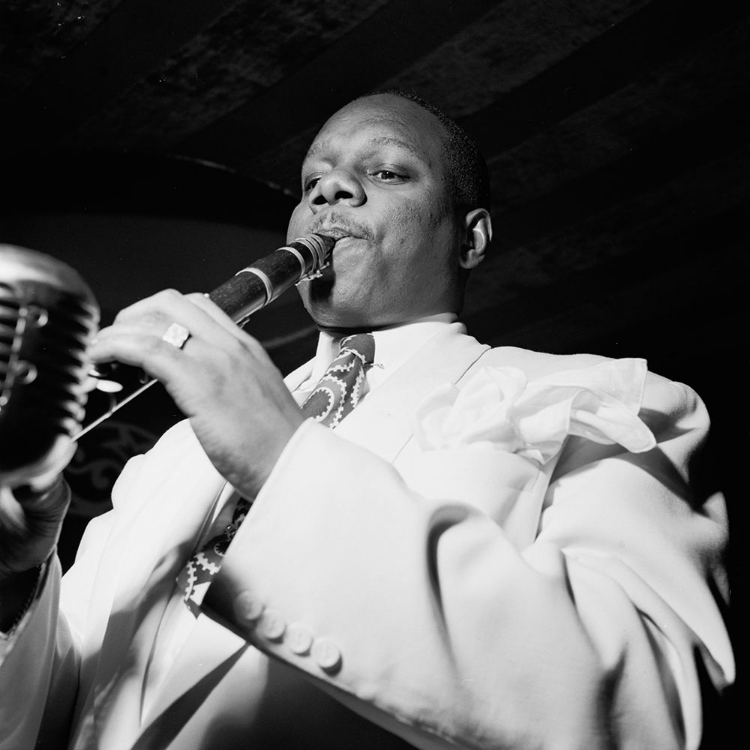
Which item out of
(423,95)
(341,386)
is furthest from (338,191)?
(423,95)

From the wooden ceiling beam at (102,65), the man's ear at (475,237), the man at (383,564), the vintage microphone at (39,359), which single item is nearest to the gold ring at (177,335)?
the man at (383,564)

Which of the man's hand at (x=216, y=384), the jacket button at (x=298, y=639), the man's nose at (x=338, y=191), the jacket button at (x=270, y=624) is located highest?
the man's hand at (x=216, y=384)

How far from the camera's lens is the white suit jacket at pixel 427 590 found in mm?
1060

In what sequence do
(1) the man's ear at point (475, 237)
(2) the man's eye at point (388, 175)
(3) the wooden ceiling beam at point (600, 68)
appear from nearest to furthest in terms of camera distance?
(2) the man's eye at point (388, 175) → (1) the man's ear at point (475, 237) → (3) the wooden ceiling beam at point (600, 68)

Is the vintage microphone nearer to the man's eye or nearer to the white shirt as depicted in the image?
the white shirt

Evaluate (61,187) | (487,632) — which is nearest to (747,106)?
(61,187)

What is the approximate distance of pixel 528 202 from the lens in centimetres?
377

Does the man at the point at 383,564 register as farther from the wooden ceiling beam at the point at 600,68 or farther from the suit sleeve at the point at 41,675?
the wooden ceiling beam at the point at 600,68

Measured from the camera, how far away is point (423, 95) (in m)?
3.27

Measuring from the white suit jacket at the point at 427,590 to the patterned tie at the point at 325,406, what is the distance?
39 millimetres

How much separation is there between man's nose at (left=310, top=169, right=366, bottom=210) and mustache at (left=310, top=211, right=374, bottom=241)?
48 millimetres

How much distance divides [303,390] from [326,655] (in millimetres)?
882

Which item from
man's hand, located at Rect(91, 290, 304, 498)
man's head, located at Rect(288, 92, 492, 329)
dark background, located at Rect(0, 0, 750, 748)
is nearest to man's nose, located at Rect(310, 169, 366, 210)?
man's head, located at Rect(288, 92, 492, 329)

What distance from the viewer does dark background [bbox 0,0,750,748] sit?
2975mm
